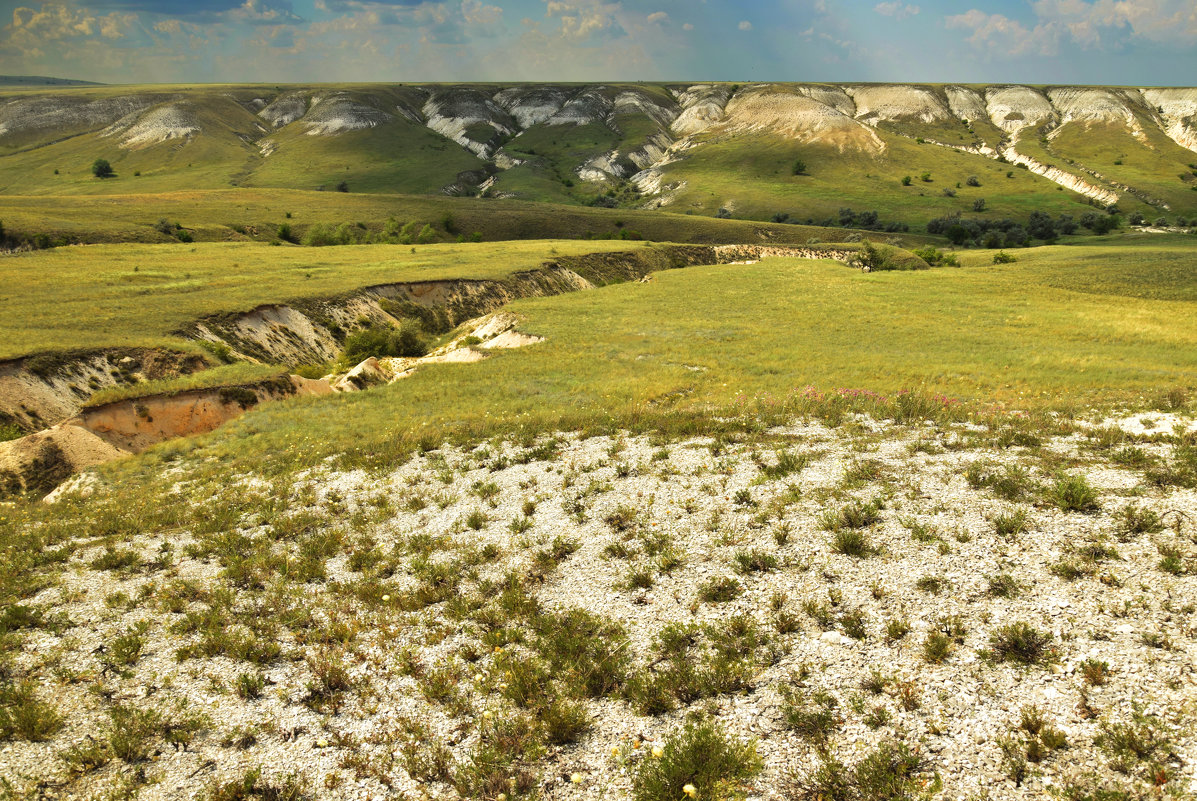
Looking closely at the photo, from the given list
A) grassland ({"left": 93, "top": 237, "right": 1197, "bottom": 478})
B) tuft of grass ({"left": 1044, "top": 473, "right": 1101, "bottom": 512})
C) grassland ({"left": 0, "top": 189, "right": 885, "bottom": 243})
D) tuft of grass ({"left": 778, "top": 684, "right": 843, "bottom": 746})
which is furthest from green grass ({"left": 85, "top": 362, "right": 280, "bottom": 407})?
grassland ({"left": 0, "top": 189, "right": 885, "bottom": 243})

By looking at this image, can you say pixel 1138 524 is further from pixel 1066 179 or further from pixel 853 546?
pixel 1066 179

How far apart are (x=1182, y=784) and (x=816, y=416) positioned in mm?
14559

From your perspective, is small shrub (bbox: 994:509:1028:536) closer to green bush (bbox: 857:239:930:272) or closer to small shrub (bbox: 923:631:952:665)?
small shrub (bbox: 923:631:952:665)

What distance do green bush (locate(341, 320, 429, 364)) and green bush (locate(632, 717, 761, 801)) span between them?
132ft

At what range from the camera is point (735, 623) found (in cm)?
920

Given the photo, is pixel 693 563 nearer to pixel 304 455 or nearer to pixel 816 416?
pixel 816 416

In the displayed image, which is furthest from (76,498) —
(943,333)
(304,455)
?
(943,333)

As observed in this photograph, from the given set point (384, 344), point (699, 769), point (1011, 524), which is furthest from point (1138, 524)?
point (384, 344)

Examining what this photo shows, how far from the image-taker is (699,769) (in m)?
6.78

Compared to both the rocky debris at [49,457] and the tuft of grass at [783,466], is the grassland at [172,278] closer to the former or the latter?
the rocky debris at [49,457]

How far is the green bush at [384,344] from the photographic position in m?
43.6

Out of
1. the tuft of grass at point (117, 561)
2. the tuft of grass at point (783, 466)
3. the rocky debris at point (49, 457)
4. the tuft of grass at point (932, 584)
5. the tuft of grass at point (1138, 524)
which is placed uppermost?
the tuft of grass at point (1138, 524)

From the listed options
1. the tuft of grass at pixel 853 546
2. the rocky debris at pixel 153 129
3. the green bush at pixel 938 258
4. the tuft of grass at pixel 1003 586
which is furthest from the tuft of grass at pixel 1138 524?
the rocky debris at pixel 153 129

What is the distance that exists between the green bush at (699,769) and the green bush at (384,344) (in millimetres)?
40319
